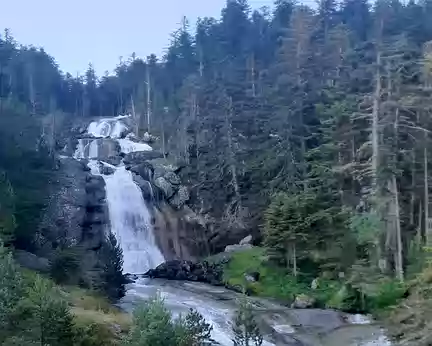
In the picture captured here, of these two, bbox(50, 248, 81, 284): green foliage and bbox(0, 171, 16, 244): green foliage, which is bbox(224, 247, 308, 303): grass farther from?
bbox(0, 171, 16, 244): green foliage

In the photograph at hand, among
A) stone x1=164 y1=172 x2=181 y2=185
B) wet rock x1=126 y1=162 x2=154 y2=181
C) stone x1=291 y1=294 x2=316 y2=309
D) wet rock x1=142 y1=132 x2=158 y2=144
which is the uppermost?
wet rock x1=142 y1=132 x2=158 y2=144

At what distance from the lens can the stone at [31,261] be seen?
28078mm

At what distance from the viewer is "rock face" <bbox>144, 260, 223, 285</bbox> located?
35.8m

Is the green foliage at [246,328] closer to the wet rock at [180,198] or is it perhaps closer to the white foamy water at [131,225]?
the white foamy water at [131,225]

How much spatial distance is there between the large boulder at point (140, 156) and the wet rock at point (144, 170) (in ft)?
7.58

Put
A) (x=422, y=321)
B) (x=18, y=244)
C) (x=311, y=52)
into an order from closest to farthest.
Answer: (x=422, y=321)
(x=18, y=244)
(x=311, y=52)

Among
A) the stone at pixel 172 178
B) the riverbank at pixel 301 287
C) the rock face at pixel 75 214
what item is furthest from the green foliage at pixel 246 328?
the stone at pixel 172 178

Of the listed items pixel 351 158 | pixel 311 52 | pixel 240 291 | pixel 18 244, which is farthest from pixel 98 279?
pixel 311 52

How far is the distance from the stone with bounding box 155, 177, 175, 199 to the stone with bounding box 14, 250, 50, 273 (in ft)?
54.8

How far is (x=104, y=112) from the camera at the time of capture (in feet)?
295

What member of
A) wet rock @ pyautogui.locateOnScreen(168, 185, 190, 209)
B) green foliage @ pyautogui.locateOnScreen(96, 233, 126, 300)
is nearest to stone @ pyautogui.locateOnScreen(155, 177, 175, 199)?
wet rock @ pyautogui.locateOnScreen(168, 185, 190, 209)

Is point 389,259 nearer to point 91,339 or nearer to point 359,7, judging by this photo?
point 91,339

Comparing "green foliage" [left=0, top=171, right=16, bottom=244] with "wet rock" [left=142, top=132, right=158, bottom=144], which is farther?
"wet rock" [left=142, top=132, right=158, bottom=144]

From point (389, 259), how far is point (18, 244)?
2216 cm
